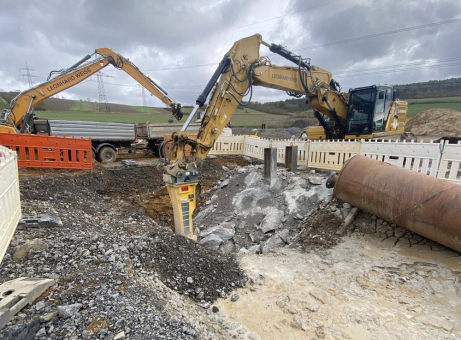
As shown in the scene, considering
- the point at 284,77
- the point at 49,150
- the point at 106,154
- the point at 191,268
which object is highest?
the point at 284,77

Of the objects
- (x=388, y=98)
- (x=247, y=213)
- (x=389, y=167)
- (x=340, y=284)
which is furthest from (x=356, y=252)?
(x=388, y=98)

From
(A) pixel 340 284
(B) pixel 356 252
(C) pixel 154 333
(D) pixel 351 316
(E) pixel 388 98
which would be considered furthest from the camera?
(E) pixel 388 98

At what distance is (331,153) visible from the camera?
8047 millimetres

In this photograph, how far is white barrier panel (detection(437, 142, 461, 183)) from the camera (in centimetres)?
507

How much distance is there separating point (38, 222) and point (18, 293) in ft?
6.62

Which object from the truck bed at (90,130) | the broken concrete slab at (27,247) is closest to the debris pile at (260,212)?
the broken concrete slab at (27,247)

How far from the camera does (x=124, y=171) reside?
9109 millimetres

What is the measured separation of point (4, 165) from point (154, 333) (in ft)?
8.86

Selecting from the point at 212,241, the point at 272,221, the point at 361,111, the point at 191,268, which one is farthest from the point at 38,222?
the point at 361,111

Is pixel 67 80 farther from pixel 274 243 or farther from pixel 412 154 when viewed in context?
pixel 412 154

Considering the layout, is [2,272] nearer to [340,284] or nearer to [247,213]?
[340,284]

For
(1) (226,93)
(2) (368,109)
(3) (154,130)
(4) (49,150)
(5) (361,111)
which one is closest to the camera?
(1) (226,93)

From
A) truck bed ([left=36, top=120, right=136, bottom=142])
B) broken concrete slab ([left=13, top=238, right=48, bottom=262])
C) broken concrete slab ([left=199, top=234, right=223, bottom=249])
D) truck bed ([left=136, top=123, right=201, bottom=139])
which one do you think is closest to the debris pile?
broken concrete slab ([left=199, top=234, right=223, bottom=249])

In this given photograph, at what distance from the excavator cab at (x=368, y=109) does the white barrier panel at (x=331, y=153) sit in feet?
3.68
